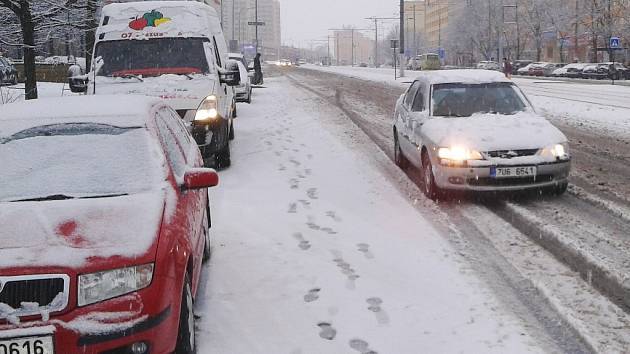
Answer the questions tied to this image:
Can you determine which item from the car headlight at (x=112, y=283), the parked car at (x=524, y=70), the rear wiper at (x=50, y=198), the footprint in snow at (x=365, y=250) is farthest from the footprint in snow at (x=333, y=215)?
the parked car at (x=524, y=70)

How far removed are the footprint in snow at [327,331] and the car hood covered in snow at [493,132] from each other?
3.80m

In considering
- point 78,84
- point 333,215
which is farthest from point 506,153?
point 78,84

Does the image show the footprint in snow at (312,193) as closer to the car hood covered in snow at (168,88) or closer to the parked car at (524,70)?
the car hood covered in snow at (168,88)

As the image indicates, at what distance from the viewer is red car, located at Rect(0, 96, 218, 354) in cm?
291

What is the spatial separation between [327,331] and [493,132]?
14.1 feet

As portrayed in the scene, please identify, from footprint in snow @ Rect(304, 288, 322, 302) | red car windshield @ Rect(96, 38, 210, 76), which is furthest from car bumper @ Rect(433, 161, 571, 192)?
red car windshield @ Rect(96, 38, 210, 76)

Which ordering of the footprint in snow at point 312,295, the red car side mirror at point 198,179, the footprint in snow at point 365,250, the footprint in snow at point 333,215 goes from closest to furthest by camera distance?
the red car side mirror at point 198,179 < the footprint in snow at point 312,295 < the footprint in snow at point 365,250 < the footprint in snow at point 333,215

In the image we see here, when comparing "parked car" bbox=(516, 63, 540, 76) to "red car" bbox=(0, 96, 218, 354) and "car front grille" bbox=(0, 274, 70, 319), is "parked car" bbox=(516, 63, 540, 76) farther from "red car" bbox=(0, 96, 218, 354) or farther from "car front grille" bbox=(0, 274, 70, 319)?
"car front grille" bbox=(0, 274, 70, 319)

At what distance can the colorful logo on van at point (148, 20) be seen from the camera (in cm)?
984

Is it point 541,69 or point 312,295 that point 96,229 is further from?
point 541,69

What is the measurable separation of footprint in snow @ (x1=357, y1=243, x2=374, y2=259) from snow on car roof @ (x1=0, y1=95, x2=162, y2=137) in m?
2.33

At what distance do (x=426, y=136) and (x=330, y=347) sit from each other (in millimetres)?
4609

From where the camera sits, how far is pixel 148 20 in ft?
32.6

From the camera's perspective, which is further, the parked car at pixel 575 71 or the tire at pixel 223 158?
the parked car at pixel 575 71
